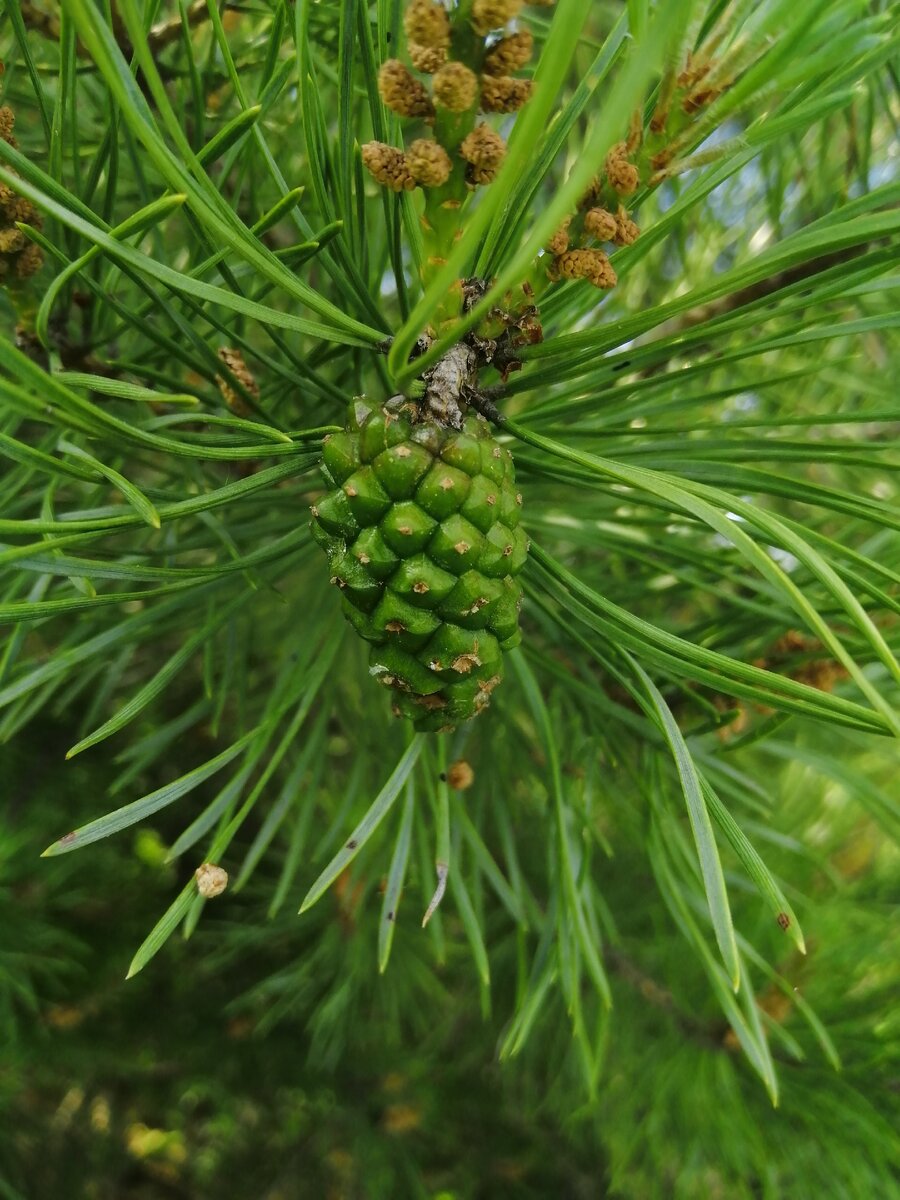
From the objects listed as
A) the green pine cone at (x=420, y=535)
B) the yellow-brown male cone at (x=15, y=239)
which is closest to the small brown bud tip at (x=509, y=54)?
the green pine cone at (x=420, y=535)

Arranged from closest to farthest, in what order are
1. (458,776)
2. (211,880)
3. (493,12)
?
(493,12) → (211,880) → (458,776)

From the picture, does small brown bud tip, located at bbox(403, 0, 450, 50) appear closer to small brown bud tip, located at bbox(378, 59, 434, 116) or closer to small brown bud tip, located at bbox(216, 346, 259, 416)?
small brown bud tip, located at bbox(378, 59, 434, 116)

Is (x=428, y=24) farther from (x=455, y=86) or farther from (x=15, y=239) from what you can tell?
(x=15, y=239)

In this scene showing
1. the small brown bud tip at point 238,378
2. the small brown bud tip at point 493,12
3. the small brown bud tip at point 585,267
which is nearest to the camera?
the small brown bud tip at point 493,12

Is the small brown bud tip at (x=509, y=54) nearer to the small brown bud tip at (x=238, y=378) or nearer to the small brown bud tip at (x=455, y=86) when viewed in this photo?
the small brown bud tip at (x=455, y=86)

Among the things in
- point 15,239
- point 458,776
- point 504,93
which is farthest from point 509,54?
point 458,776

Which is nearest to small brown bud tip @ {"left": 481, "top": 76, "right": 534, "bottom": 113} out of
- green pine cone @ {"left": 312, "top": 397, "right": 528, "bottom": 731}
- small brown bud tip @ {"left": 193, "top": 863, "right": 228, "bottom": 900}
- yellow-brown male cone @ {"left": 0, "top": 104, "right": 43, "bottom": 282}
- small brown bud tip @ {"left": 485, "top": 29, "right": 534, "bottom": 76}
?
small brown bud tip @ {"left": 485, "top": 29, "right": 534, "bottom": 76}
